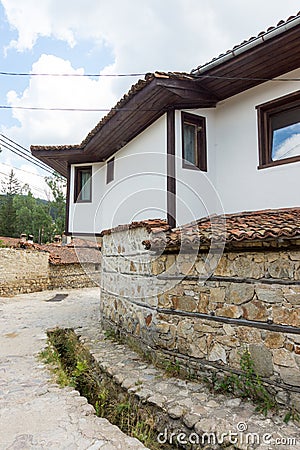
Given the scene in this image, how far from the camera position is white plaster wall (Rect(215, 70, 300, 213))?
5.66 m

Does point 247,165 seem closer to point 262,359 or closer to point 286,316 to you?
point 286,316

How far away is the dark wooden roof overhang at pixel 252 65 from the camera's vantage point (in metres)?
5.02

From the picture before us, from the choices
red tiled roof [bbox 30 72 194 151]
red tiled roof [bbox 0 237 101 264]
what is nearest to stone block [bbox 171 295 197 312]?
red tiled roof [bbox 30 72 194 151]

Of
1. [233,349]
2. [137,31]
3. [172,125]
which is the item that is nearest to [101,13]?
[137,31]

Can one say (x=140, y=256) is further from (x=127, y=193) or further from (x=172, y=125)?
(x=172, y=125)

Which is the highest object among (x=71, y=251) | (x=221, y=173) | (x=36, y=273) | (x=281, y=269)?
(x=221, y=173)

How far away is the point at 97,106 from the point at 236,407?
738 cm

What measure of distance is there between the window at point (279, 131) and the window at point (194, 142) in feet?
3.80

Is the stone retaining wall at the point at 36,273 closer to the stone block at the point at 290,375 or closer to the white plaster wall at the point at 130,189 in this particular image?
the white plaster wall at the point at 130,189

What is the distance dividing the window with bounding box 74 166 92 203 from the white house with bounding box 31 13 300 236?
8.62ft

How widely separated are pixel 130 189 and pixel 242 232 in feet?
12.8

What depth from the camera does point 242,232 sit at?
13.9 feet

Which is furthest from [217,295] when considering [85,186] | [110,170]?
[85,186]

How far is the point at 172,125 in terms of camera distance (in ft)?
20.3
